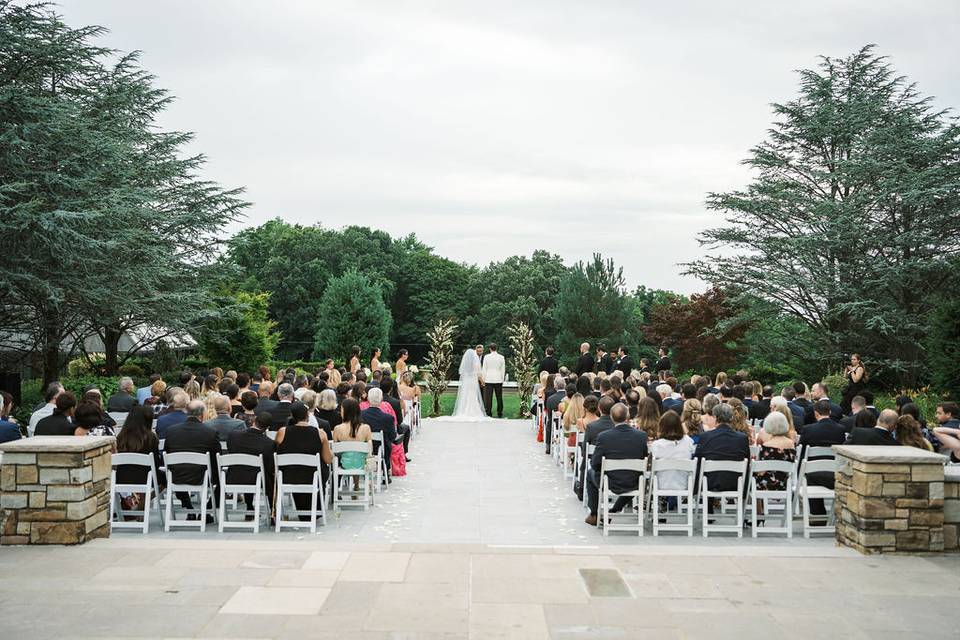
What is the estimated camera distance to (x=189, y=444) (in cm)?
920

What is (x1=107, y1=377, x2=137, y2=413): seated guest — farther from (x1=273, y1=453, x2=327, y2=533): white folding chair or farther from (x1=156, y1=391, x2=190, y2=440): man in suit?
(x1=273, y1=453, x2=327, y2=533): white folding chair

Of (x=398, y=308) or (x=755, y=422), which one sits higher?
(x=398, y=308)

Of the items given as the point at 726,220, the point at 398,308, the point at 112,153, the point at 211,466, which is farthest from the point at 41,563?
the point at 398,308

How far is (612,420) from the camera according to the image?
9977mm

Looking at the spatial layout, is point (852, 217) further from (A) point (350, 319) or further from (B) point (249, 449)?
(B) point (249, 449)

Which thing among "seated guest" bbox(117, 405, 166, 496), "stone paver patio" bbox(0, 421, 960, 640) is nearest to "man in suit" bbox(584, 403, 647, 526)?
"stone paver patio" bbox(0, 421, 960, 640)

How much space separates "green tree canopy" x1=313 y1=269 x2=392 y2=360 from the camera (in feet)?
110

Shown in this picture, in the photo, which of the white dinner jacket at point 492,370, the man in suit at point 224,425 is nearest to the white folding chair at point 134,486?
the man in suit at point 224,425

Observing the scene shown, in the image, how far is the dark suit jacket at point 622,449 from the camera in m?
9.12

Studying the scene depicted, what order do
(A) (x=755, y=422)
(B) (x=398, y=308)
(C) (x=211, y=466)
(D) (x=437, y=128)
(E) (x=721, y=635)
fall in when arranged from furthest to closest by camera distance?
(B) (x=398, y=308)
(D) (x=437, y=128)
(A) (x=755, y=422)
(C) (x=211, y=466)
(E) (x=721, y=635)

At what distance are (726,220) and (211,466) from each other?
25644 mm

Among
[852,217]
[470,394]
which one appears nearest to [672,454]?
[470,394]

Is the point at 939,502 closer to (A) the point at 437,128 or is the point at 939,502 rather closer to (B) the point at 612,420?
(B) the point at 612,420

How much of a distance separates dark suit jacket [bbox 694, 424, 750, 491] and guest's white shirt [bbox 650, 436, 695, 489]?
0.17m
